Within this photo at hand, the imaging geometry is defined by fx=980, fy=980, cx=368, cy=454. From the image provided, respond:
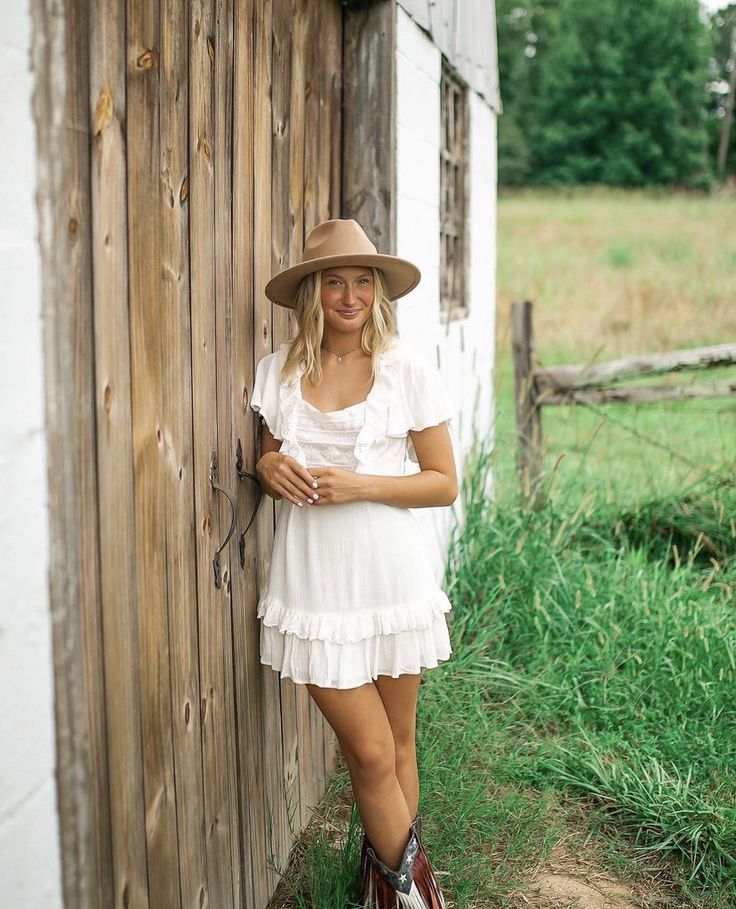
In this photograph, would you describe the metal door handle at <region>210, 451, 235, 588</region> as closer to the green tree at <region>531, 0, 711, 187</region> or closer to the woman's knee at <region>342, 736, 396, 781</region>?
the woman's knee at <region>342, 736, 396, 781</region>

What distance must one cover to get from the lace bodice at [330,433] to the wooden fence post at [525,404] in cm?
326

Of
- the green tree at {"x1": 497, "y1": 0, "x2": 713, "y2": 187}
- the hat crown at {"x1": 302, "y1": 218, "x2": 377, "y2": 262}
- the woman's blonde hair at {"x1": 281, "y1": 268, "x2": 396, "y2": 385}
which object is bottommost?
the woman's blonde hair at {"x1": 281, "y1": 268, "x2": 396, "y2": 385}

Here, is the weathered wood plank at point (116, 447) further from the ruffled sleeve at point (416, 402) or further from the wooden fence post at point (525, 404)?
the wooden fence post at point (525, 404)

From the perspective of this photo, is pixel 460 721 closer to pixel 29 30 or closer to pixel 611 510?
pixel 611 510

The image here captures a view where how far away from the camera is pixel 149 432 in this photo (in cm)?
212

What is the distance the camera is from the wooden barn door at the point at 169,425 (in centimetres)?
178

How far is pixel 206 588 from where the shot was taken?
248cm

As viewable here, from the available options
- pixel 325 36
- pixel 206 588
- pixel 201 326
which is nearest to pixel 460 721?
pixel 206 588

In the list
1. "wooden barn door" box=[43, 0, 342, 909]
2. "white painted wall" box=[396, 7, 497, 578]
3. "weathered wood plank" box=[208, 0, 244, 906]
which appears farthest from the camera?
"white painted wall" box=[396, 7, 497, 578]

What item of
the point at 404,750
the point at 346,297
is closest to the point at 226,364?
the point at 346,297

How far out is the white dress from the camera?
99.2 inches

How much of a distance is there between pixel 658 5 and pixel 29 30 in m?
38.4

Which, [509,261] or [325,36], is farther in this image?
[509,261]

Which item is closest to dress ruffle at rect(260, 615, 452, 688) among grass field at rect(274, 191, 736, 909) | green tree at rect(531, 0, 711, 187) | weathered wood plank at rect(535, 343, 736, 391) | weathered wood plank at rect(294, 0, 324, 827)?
weathered wood plank at rect(294, 0, 324, 827)
